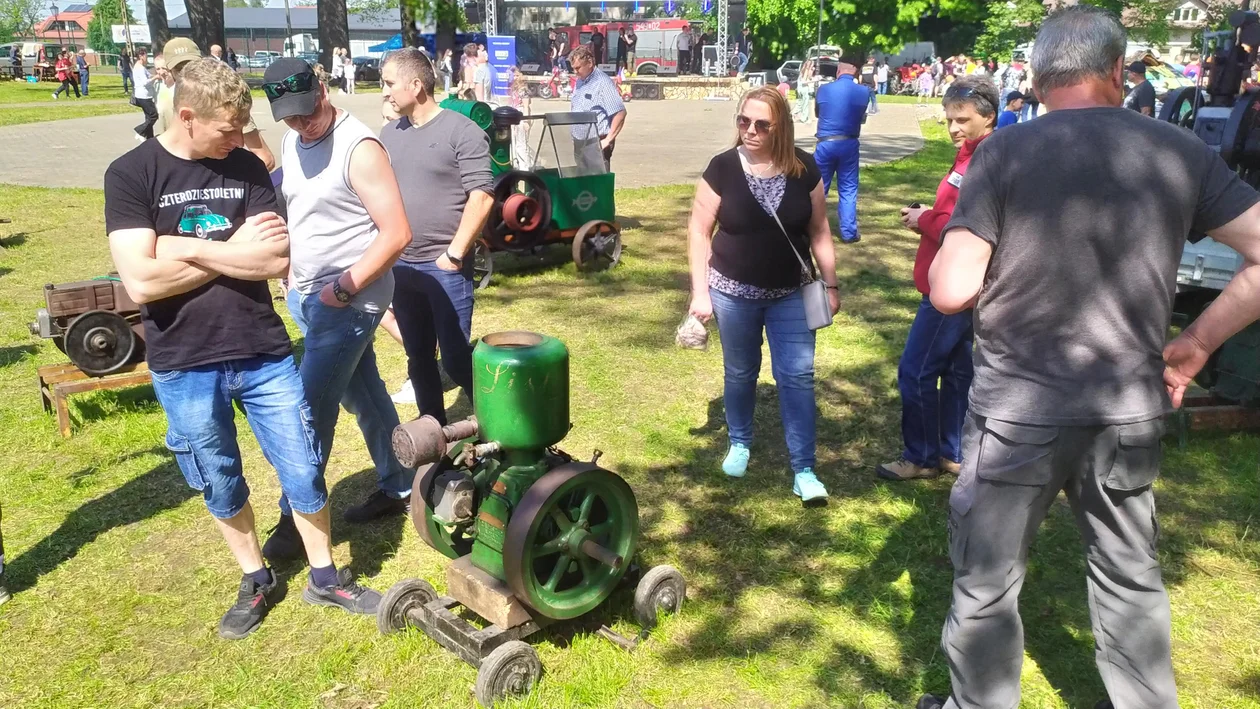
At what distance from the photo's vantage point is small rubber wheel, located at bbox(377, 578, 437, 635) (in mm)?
3213

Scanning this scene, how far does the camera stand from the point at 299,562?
3.74 m

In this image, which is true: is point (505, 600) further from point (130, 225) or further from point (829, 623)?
point (130, 225)

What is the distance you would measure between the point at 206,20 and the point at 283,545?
936 inches

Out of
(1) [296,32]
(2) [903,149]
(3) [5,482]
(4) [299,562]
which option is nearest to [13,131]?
(2) [903,149]

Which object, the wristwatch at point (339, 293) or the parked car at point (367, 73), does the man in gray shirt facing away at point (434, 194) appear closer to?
the wristwatch at point (339, 293)

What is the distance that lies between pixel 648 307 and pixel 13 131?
1819 cm

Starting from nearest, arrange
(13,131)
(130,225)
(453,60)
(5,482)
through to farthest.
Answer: (130,225), (5,482), (13,131), (453,60)

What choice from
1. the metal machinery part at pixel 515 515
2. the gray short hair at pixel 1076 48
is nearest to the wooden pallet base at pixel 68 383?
the metal machinery part at pixel 515 515

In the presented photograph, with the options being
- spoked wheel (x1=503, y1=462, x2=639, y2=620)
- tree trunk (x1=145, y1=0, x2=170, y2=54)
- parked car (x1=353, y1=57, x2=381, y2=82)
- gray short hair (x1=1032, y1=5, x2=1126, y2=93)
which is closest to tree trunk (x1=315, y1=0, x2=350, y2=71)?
parked car (x1=353, y1=57, x2=381, y2=82)

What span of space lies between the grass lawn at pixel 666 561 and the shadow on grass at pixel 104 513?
0.01 m

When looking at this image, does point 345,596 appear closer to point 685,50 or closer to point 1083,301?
point 1083,301

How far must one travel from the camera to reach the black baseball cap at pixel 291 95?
310 centimetres

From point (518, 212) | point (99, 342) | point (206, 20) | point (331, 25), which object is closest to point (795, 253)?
point (99, 342)

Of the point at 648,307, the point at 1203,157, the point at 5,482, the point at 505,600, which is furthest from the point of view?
the point at 648,307
